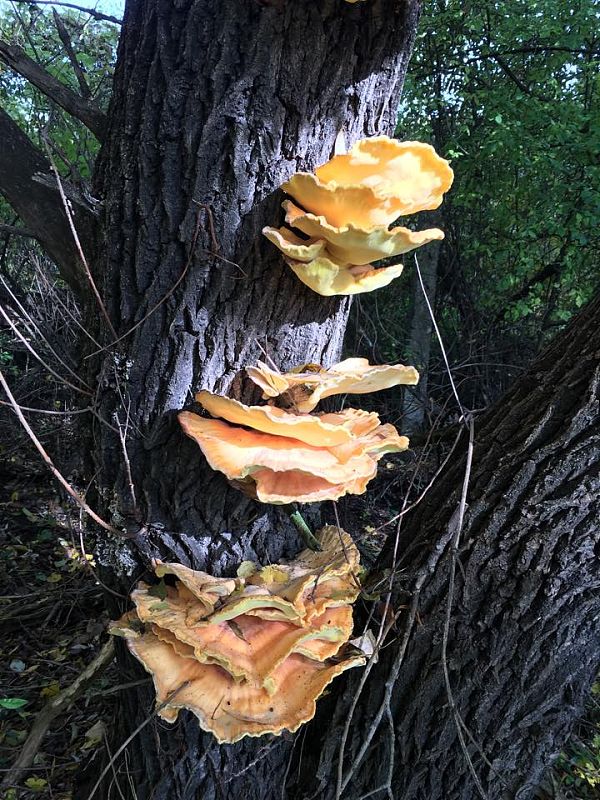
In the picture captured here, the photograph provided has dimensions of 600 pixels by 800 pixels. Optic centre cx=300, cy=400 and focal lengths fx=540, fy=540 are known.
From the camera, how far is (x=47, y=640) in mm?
4316

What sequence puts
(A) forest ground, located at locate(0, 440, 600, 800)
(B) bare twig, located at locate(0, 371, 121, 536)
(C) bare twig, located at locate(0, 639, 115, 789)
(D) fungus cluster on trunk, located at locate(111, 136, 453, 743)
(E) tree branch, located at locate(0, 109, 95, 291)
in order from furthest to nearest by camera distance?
(A) forest ground, located at locate(0, 440, 600, 800) < (C) bare twig, located at locate(0, 639, 115, 789) < (E) tree branch, located at locate(0, 109, 95, 291) < (D) fungus cluster on trunk, located at locate(111, 136, 453, 743) < (B) bare twig, located at locate(0, 371, 121, 536)

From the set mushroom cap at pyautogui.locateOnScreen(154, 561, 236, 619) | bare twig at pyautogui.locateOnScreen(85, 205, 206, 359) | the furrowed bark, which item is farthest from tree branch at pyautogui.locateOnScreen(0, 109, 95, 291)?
the furrowed bark

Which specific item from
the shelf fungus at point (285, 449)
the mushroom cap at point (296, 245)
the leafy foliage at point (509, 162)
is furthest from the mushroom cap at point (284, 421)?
the leafy foliage at point (509, 162)

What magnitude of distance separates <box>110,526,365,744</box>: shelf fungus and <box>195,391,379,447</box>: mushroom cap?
0.50 m

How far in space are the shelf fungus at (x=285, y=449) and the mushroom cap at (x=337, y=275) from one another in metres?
0.41

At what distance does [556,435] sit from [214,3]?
5.58 ft

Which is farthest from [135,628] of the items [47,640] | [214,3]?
[47,640]

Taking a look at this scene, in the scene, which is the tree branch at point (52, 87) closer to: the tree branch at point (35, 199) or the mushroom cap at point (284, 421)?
the tree branch at point (35, 199)

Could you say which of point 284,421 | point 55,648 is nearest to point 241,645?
point 284,421

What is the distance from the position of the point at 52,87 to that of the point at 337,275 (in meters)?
1.20

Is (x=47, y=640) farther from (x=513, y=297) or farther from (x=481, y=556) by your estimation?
(x=513, y=297)

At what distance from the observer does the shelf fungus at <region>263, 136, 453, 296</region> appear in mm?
1497

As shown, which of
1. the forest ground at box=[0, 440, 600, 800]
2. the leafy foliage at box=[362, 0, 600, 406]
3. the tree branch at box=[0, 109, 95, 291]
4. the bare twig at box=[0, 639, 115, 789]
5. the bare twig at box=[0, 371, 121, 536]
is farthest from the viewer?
the leafy foliage at box=[362, 0, 600, 406]

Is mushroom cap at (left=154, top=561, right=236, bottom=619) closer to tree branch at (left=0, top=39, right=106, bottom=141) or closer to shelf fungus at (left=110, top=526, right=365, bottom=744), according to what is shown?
shelf fungus at (left=110, top=526, right=365, bottom=744)
